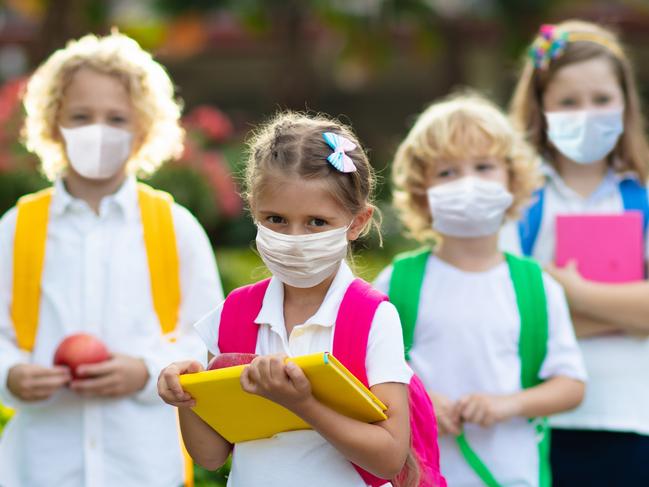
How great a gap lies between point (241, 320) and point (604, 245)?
5.75 ft

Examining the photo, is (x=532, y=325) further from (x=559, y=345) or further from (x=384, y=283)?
(x=384, y=283)

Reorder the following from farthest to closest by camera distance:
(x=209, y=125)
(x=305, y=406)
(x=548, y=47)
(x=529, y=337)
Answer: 1. (x=209, y=125)
2. (x=548, y=47)
3. (x=529, y=337)
4. (x=305, y=406)

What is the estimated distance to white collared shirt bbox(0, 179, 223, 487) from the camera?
3768mm

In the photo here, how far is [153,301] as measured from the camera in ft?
12.7

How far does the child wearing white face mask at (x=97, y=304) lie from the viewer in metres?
3.76

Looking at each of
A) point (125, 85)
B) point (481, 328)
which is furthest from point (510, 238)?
point (125, 85)

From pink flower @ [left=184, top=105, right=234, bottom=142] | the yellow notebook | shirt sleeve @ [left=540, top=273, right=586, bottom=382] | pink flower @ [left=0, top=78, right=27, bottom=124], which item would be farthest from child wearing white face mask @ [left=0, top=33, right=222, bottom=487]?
pink flower @ [left=184, top=105, right=234, bottom=142]

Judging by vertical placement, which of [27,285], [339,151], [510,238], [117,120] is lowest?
[27,285]

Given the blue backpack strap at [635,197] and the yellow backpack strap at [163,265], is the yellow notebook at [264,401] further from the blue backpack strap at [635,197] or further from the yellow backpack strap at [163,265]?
the blue backpack strap at [635,197]

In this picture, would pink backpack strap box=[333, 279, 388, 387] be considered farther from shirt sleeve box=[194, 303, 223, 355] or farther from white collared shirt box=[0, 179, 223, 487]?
white collared shirt box=[0, 179, 223, 487]

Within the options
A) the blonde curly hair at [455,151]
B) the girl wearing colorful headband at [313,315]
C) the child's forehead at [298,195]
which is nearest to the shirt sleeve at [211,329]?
the girl wearing colorful headband at [313,315]

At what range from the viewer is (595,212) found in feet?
14.0

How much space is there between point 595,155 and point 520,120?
17.0 inches

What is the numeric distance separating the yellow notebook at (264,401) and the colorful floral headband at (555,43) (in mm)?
2229
